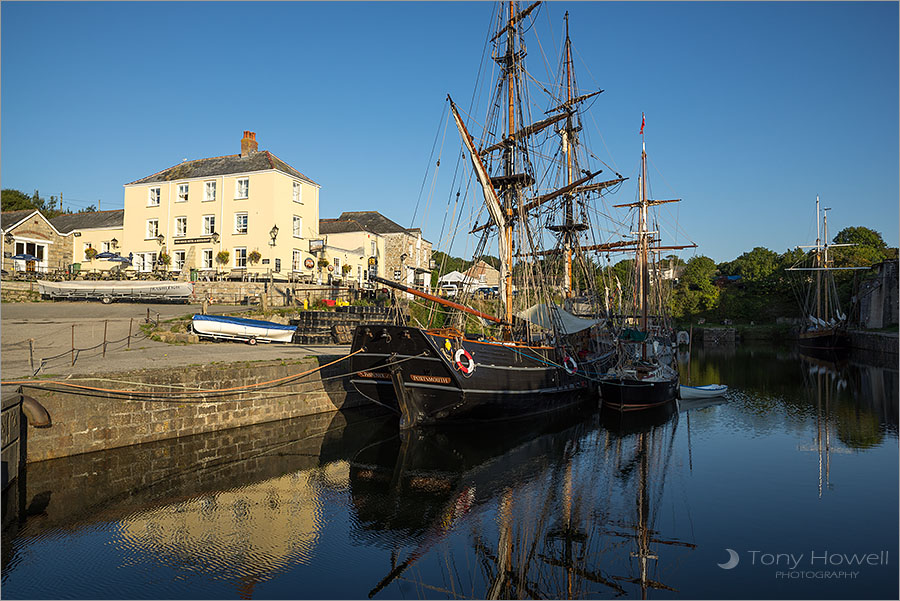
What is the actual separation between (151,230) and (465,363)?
32752mm

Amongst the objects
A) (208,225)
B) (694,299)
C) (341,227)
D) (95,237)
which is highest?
(341,227)

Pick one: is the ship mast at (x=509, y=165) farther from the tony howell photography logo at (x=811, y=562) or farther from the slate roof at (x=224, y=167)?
the slate roof at (x=224, y=167)

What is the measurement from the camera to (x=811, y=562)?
334 inches

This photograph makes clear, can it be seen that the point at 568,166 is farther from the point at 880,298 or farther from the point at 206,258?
the point at 880,298

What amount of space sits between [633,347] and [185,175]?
3228 centimetres

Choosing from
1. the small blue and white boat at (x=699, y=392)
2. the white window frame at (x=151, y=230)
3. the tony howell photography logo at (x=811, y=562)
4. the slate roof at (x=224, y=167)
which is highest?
the slate roof at (x=224, y=167)

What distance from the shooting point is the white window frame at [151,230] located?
3913 centimetres

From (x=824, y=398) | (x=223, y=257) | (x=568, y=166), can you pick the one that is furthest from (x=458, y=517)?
(x=223, y=257)

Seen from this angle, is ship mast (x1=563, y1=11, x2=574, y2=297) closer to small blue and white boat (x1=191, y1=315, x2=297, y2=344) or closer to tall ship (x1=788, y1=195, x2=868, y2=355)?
small blue and white boat (x1=191, y1=315, x2=297, y2=344)

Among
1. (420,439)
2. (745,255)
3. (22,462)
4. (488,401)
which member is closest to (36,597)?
(22,462)

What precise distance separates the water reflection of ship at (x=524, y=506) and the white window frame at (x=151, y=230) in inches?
1240

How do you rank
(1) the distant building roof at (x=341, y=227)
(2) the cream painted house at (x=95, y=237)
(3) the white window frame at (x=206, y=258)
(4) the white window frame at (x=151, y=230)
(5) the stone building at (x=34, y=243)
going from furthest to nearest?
(1) the distant building roof at (x=341, y=227) < (2) the cream painted house at (x=95, y=237) < (4) the white window frame at (x=151, y=230) < (3) the white window frame at (x=206, y=258) < (5) the stone building at (x=34, y=243)

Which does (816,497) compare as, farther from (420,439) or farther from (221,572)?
(221,572)

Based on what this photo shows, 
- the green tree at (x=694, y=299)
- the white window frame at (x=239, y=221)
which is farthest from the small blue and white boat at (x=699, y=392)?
the green tree at (x=694, y=299)
